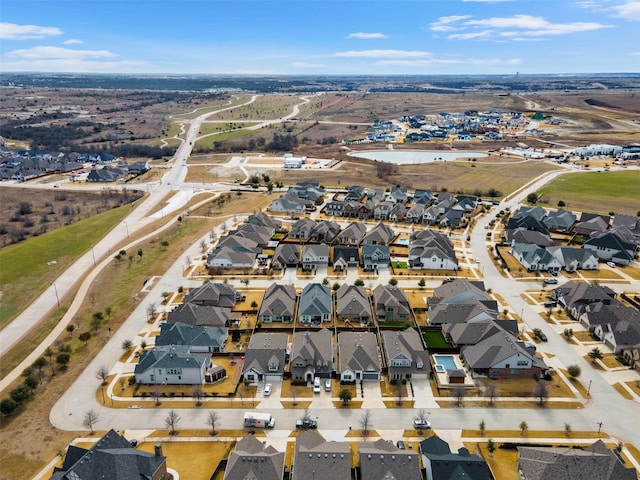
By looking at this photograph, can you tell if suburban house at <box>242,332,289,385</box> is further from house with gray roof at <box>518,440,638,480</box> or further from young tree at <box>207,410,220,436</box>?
house with gray roof at <box>518,440,638,480</box>

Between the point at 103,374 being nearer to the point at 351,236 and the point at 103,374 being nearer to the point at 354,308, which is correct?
the point at 354,308

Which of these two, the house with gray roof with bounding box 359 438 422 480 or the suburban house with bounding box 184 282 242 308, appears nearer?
the house with gray roof with bounding box 359 438 422 480

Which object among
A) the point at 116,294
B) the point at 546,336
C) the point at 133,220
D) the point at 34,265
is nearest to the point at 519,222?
the point at 546,336

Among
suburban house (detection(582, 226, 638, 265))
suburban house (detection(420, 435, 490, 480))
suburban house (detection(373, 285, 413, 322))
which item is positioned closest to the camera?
suburban house (detection(420, 435, 490, 480))

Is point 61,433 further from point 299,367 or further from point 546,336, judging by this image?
point 546,336

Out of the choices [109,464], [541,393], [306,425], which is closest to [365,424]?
[306,425]

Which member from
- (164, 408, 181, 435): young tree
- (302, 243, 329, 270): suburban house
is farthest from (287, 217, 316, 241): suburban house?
(164, 408, 181, 435): young tree

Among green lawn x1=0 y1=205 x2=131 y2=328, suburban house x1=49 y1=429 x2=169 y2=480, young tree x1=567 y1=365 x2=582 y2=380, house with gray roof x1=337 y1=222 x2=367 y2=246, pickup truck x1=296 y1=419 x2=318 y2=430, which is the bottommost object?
green lawn x1=0 y1=205 x2=131 y2=328
